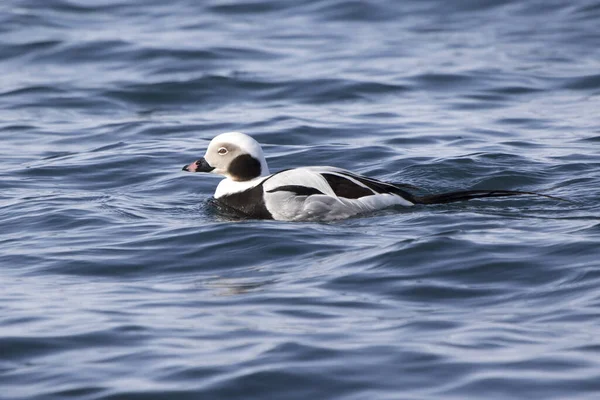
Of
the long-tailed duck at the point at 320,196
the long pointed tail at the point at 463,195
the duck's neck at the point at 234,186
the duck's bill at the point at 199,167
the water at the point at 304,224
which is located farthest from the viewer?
the duck's bill at the point at 199,167

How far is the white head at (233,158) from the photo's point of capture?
1026 cm

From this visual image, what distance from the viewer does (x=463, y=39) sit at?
1916 cm

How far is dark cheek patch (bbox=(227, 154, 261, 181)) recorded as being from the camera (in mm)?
10258

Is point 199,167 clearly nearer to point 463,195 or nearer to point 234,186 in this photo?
point 234,186

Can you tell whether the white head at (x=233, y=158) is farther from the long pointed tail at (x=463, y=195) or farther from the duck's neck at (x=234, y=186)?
the long pointed tail at (x=463, y=195)

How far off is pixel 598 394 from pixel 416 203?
4.41 metres

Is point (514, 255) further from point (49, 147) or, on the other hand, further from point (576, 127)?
point (49, 147)

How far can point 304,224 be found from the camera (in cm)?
941

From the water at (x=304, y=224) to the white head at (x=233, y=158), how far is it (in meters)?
0.35

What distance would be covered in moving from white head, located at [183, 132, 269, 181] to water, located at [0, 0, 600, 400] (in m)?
0.35

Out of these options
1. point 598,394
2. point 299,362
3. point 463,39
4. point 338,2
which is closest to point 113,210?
point 299,362

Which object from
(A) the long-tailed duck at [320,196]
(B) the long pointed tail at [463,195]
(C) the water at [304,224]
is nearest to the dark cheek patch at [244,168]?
(A) the long-tailed duck at [320,196]

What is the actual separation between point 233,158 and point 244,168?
0.12 meters

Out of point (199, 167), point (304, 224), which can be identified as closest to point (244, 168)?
point (199, 167)
